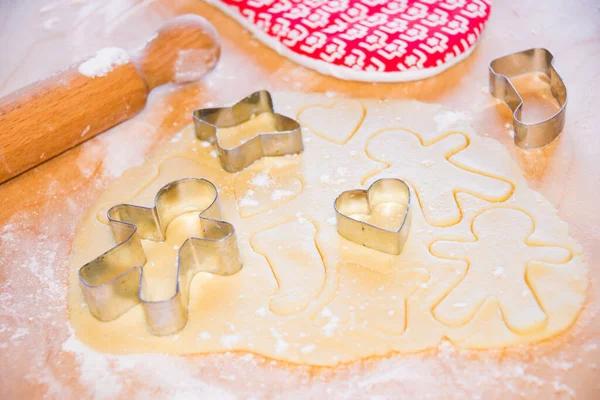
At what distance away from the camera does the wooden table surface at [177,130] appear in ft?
3.11

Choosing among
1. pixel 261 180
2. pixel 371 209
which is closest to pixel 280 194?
pixel 261 180

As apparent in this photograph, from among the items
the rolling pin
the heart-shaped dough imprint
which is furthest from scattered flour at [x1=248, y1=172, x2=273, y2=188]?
the rolling pin

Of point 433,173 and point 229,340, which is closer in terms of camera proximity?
point 229,340

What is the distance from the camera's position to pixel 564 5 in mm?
1587

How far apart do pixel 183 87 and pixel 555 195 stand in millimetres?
776

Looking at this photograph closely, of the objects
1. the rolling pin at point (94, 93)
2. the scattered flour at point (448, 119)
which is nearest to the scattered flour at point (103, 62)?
the rolling pin at point (94, 93)

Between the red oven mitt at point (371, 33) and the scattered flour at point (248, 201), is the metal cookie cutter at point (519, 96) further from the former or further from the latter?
the scattered flour at point (248, 201)

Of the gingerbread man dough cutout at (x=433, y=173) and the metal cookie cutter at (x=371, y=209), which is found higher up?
the metal cookie cutter at (x=371, y=209)

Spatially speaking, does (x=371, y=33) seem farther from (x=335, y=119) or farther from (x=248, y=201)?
(x=248, y=201)

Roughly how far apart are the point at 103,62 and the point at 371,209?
584 millimetres

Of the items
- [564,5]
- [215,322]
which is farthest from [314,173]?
[564,5]

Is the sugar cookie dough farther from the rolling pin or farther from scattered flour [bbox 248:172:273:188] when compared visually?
the rolling pin

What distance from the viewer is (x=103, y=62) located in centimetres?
133

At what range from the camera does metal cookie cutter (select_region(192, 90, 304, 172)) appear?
1.25 metres
